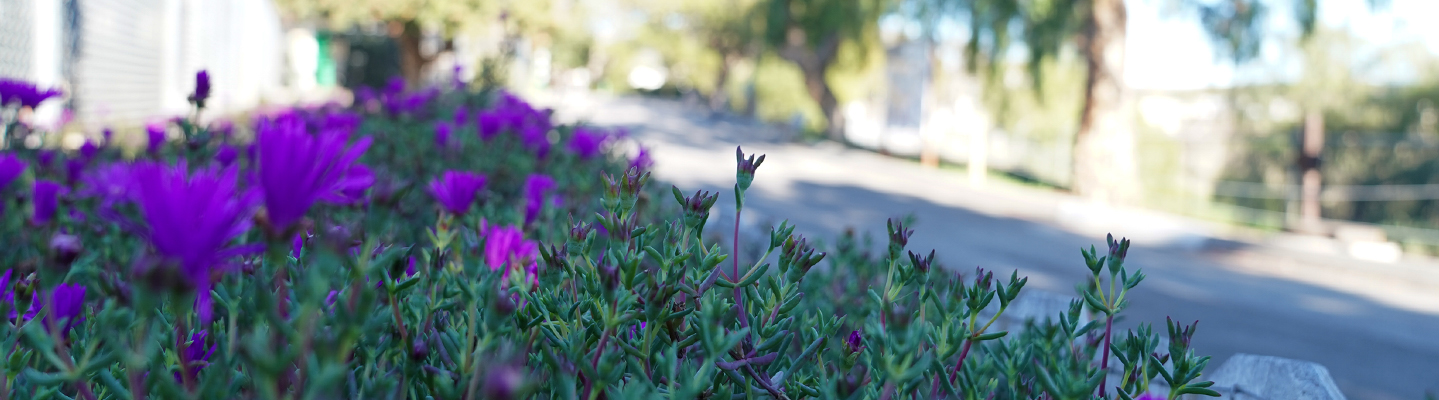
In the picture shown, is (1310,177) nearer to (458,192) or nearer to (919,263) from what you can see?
(919,263)

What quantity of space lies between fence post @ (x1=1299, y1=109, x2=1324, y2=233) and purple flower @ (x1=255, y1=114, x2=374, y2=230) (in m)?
14.8

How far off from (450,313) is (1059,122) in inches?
960

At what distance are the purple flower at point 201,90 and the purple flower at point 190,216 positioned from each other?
1.18 m

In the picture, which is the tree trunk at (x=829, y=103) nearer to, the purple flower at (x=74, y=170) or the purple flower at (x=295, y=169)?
the purple flower at (x=74, y=170)

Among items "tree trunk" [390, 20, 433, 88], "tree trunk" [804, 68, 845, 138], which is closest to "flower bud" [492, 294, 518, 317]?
"tree trunk" [390, 20, 433, 88]

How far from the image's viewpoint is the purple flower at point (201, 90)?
168 cm

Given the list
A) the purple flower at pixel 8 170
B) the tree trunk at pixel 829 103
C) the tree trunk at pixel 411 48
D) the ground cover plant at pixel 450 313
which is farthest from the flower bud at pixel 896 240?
the tree trunk at pixel 829 103

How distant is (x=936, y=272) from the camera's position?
190cm

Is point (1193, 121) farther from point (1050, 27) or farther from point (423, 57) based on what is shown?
point (423, 57)

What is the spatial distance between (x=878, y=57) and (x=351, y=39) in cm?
1564

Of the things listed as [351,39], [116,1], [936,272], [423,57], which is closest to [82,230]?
[936,272]

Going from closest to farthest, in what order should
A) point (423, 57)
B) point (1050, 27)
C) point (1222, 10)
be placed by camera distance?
point (1222, 10) → point (1050, 27) → point (423, 57)

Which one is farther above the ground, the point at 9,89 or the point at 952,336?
the point at 9,89

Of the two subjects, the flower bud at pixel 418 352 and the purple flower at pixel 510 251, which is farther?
the purple flower at pixel 510 251
